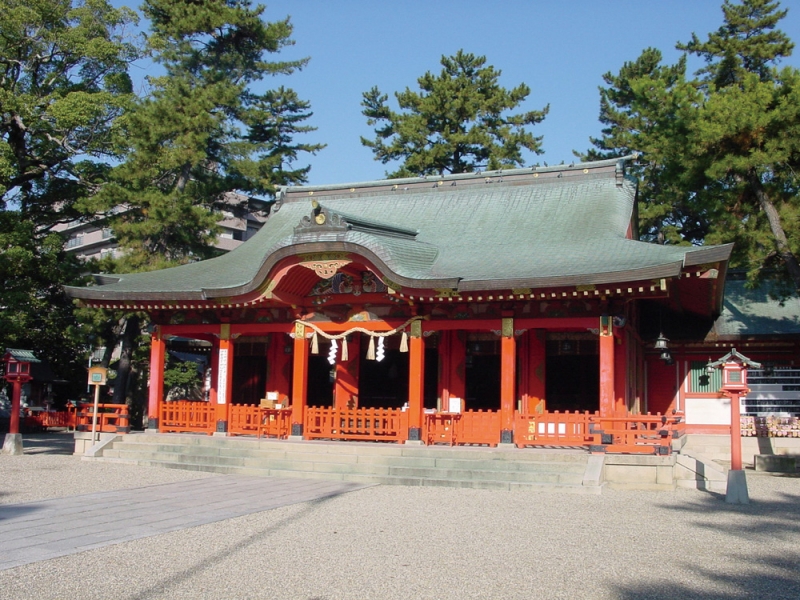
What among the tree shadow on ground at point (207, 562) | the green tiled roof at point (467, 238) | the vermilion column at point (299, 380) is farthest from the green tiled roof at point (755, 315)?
the tree shadow on ground at point (207, 562)

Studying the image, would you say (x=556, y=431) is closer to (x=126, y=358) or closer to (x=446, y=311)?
(x=446, y=311)

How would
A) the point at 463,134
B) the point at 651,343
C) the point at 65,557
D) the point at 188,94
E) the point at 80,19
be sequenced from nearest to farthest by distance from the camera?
1. the point at 65,557
2. the point at 651,343
3. the point at 80,19
4. the point at 188,94
5. the point at 463,134

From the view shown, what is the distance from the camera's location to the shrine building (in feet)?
47.0

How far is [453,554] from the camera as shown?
7691 mm

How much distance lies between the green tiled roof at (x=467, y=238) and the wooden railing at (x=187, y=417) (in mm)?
2489

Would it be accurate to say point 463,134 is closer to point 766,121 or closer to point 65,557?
point 766,121

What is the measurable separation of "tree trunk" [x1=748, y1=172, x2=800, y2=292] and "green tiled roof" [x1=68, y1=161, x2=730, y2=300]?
2656mm

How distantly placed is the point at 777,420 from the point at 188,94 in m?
19.7

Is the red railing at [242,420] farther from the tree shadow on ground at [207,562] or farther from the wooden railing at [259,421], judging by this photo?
the tree shadow on ground at [207,562]

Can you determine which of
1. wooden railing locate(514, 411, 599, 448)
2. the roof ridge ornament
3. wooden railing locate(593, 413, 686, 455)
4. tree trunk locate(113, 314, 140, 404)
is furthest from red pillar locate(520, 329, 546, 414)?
tree trunk locate(113, 314, 140, 404)

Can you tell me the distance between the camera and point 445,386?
17.4 m

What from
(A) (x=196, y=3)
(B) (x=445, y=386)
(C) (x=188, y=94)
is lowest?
(B) (x=445, y=386)

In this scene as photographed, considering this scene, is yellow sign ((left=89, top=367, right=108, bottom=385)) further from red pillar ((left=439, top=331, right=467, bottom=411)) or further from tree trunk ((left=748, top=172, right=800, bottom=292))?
tree trunk ((left=748, top=172, right=800, bottom=292))

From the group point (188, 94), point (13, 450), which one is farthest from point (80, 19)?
point (13, 450)
